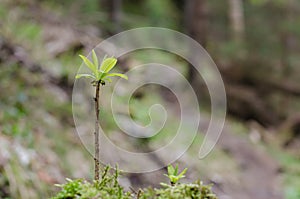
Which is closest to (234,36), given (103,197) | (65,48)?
(65,48)

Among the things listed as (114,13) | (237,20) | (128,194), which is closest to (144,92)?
(114,13)

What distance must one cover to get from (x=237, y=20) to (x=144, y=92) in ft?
38.1

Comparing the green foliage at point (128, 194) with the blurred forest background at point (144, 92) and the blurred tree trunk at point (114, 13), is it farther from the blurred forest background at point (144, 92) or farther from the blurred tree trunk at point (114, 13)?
the blurred tree trunk at point (114, 13)

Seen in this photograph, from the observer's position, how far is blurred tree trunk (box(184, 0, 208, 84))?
36.3 feet

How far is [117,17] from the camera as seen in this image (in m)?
10.6

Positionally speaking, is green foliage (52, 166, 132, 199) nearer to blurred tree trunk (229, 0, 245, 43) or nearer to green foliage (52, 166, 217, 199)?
green foliage (52, 166, 217, 199)

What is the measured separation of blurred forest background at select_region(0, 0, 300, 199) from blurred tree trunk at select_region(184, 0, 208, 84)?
0.10 ft

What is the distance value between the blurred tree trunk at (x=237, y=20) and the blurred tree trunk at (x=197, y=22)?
21.5 feet

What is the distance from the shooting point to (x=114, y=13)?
10.7 meters

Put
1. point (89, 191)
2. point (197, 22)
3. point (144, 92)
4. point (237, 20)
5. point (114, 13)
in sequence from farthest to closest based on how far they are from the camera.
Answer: point (237, 20) → point (197, 22) → point (114, 13) → point (144, 92) → point (89, 191)

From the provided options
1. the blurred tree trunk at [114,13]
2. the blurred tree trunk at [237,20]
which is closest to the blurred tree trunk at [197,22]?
the blurred tree trunk at [114,13]

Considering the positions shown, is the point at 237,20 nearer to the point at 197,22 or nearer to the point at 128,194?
the point at 197,22

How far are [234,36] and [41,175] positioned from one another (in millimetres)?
Answer: 16113

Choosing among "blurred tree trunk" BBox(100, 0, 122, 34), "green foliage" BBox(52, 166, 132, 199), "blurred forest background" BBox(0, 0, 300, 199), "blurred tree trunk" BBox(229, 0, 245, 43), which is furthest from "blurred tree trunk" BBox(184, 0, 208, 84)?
"green foliage" BBox(52, 166, 132, 199)
